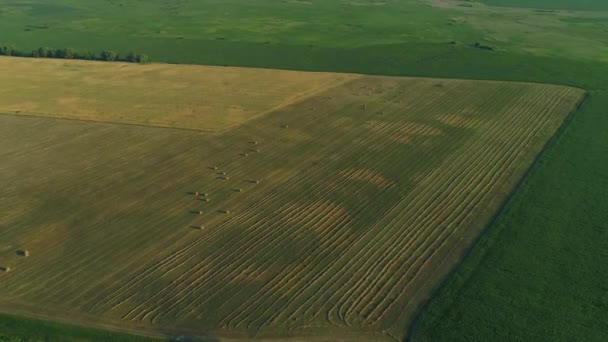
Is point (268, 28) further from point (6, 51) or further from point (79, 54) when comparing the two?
point (6, 51)

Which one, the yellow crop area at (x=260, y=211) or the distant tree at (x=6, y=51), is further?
the distant tree at (x=6, y=51)

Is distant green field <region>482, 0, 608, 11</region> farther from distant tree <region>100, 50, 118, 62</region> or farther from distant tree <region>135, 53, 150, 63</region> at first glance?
distant tree <region>100, 50, 118, 62</region>

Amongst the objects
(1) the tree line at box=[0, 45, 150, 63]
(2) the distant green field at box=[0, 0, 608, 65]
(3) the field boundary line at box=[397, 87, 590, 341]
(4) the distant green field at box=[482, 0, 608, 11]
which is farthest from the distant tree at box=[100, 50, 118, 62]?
(4) the distant green field at box=[482, 0, 608, 11]

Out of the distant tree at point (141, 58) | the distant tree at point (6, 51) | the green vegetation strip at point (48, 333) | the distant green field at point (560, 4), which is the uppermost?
the distant green field at point (560, 4)

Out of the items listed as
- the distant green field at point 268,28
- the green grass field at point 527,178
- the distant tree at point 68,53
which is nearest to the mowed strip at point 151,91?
the distant tree at point 68,53

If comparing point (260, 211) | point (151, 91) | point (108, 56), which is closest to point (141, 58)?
point (108, 56)

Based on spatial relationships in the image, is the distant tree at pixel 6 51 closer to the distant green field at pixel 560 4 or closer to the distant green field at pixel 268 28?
the distant green field at pixel 268 28

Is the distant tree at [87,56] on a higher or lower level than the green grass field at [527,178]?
lower

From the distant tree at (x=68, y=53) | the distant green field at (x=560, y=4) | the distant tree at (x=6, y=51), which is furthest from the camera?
the distant green field at (x=560, y=4)
